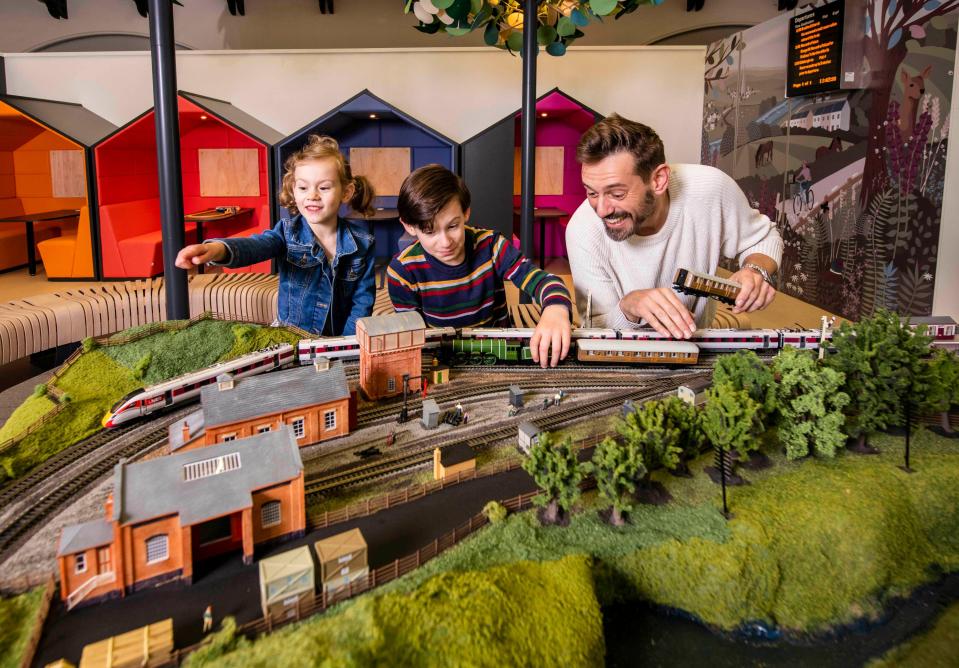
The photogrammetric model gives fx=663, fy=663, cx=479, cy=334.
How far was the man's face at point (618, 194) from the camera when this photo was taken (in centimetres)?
333

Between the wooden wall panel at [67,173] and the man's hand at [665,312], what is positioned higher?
the wooden wall panel at [67,173]

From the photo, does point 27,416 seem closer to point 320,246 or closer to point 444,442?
point 444,442

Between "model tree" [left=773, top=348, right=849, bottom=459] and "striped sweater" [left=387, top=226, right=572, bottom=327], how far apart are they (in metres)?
1.63

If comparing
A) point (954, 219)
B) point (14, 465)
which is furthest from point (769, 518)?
point (954, 219)

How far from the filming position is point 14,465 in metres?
2.14

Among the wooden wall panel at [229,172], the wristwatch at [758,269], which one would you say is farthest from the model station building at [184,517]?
the wooden wall panel at [229,172]

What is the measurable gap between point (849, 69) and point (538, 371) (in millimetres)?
5432

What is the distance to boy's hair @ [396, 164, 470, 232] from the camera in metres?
3.20

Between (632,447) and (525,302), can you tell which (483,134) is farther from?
(632,447)

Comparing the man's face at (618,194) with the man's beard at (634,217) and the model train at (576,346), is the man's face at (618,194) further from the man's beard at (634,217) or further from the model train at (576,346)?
the model train at (576,346)

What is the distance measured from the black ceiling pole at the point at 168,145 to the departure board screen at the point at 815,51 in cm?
609

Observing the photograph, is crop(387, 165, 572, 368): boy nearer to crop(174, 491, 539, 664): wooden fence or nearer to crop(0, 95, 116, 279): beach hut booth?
crop(174, 491, 539, 664): wooden fence

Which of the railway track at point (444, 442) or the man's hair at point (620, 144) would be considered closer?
the railway track at point (444, 442)

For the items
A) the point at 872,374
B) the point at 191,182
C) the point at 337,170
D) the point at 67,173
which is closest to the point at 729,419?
the point at 872,374
